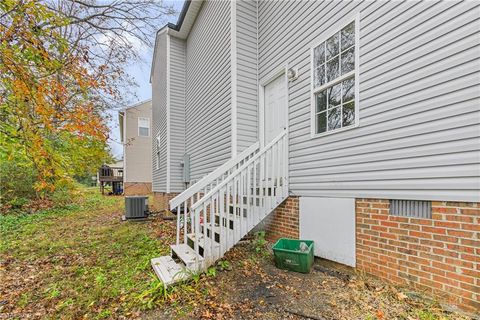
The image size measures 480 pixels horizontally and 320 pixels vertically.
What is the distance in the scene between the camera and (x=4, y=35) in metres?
3.51

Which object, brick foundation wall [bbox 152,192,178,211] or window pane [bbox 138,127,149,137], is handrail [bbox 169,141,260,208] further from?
window pane [bbox 138,127,149,137]

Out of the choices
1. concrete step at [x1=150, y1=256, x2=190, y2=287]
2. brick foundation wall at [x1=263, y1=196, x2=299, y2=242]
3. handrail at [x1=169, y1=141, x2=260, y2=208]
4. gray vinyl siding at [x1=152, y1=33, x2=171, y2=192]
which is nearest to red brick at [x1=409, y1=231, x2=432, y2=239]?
brick foundation wall at [x1=263, y1=196, x2=299, y2=242]

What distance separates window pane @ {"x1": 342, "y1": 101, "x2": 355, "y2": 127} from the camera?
3546 mm

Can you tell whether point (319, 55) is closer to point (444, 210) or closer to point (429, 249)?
point (444, 210)

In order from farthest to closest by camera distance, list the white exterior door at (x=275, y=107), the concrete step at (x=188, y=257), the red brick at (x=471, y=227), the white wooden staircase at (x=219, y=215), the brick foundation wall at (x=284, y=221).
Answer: the white exterior door at (x=275, y=107) < the brick foundation wall at (x=284, y=221) < the white wooden staircase at (x=219, y=215) < the concrete step at (x=188, y=257) < the red brick at (x=471, y=227)

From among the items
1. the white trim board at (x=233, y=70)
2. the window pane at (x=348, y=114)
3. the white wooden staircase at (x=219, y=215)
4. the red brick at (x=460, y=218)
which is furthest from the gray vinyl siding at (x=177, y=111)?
the red brick at (x=460, y=218)

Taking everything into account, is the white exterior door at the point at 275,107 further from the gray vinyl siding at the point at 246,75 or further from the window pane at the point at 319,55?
the window pane at the point at 319,55

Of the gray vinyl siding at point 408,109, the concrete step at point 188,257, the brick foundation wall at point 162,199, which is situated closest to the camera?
the gray vinyl siding at point 408,109

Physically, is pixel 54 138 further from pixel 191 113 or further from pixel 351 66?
pixel 351 66

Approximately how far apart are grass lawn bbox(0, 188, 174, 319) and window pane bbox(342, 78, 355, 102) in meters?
3.62

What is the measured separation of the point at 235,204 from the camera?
3789mm

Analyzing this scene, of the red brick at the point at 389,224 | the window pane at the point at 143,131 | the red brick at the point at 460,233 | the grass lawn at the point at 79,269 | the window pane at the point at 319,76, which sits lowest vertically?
the grass lawn at the point at 79,269

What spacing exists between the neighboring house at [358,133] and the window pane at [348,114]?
0.9 inches

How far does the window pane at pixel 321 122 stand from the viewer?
4.01m
